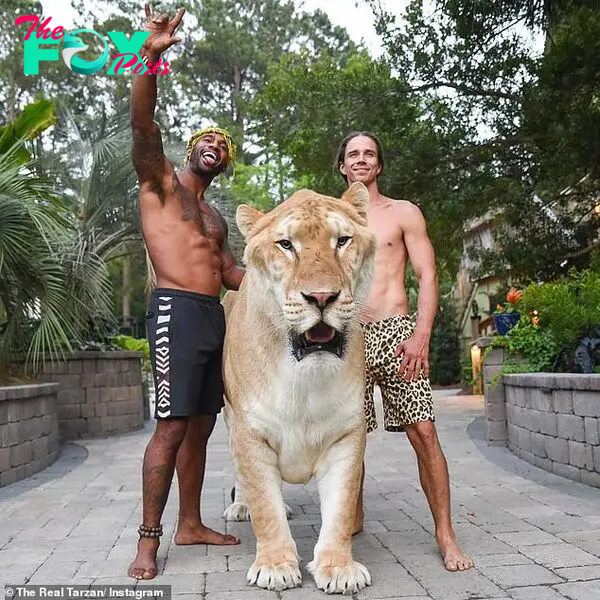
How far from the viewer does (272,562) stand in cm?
321

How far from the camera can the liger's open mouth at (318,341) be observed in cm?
293

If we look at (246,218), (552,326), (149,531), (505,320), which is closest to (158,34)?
(246,218)

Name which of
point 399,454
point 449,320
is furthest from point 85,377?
point 449,320

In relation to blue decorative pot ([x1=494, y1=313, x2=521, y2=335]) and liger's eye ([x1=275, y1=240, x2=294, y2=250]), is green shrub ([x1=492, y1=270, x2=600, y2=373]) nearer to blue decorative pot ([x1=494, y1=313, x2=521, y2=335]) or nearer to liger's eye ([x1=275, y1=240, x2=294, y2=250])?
blue decorative pot ([x1=494, y1=313, x2=521, y2=335])

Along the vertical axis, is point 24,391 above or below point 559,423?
above

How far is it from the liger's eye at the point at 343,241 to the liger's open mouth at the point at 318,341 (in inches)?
15.1

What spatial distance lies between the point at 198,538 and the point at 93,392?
657 centimetres

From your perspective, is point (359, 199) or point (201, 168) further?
point (201, 168)

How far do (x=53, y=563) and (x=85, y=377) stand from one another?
21.5ft

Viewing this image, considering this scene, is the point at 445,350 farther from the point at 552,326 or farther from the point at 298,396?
the point at 298,396

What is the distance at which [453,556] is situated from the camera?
138 inches

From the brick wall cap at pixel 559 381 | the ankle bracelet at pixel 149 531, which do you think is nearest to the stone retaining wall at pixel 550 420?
the brick wall cap at pixel 559 381

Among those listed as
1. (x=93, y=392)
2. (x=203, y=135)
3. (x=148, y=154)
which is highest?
(x=203, y=135)

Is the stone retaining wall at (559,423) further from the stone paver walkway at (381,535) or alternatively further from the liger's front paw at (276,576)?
the liger's front paw at (276,576)
